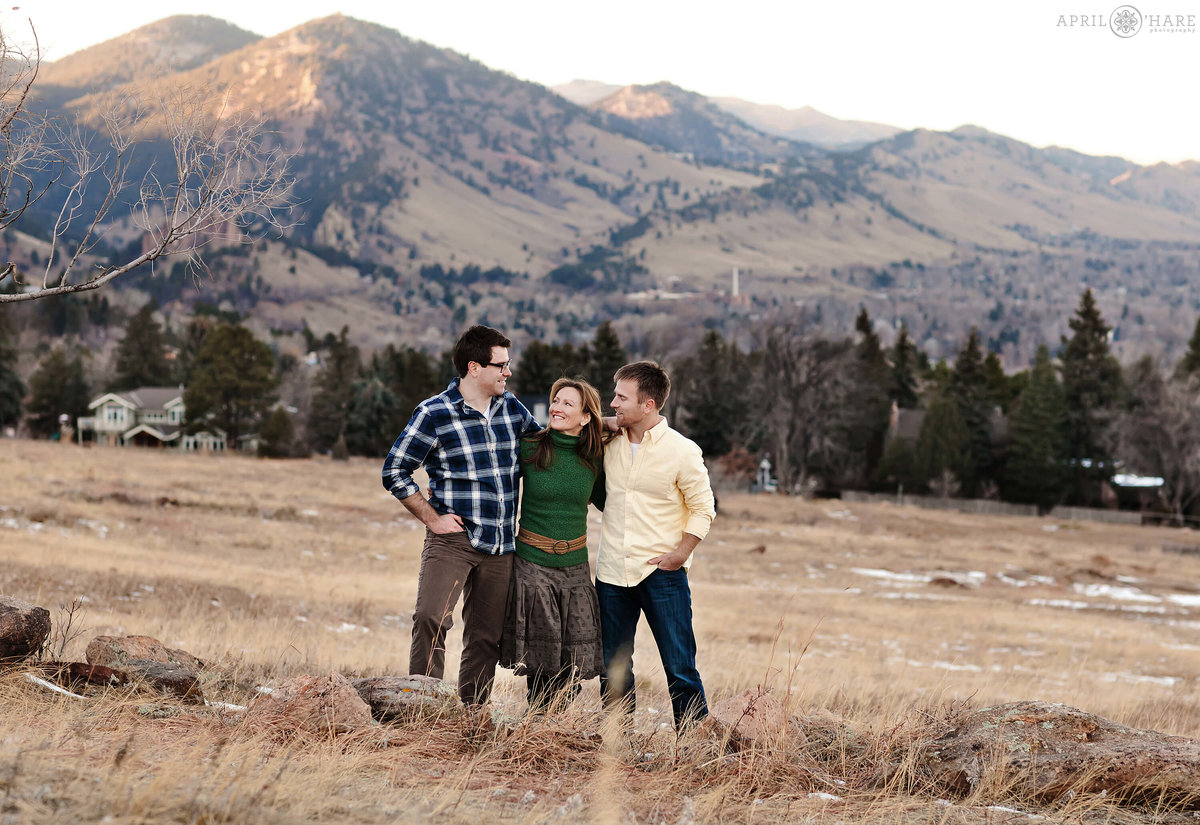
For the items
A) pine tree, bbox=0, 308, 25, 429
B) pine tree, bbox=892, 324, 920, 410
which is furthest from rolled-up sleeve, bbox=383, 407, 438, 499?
pine tree, bbox=892, 324, 920, 410

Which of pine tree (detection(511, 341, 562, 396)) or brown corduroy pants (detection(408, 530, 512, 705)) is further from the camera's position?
pine tree (detection(511, 341, 562, 396))

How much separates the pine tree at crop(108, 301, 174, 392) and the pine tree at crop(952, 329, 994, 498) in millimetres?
69652

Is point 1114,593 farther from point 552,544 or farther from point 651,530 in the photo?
point 552,544

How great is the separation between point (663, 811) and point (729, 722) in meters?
1.19

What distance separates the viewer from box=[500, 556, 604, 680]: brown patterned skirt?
6.31 m

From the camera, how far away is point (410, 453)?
20.5ft

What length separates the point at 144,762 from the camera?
4.62 metres

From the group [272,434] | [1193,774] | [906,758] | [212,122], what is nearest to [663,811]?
[906,758]

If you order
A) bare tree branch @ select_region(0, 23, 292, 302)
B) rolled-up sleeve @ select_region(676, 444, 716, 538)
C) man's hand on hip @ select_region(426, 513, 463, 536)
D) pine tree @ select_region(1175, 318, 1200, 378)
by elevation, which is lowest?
man's hand on hip @ select_region(426, 513, 463, 536)

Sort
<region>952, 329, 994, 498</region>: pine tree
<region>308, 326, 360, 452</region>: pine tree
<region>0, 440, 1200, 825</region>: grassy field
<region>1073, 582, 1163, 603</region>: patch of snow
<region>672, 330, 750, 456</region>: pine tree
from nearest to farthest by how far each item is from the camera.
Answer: <region>0, 440, 1200, 825</region>: grassy field, <region>1073, 582, 1163, 603</region>: patch of snow, <region>952, 329, 994, 498</region>: pine tree, <region>672, 330, 750, 456</region>: pine tree, <region>308, 326, 360, 452</region>: pine tree

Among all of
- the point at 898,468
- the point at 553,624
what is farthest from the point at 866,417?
the point at 553,624

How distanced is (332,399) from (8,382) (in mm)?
23276

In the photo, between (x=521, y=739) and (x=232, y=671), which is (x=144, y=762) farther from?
(x=232, y=671)

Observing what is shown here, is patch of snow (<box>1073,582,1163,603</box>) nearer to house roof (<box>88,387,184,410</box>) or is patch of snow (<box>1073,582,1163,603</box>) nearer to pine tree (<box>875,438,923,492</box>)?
pine tree (<box>875,438,923,492</box>)
